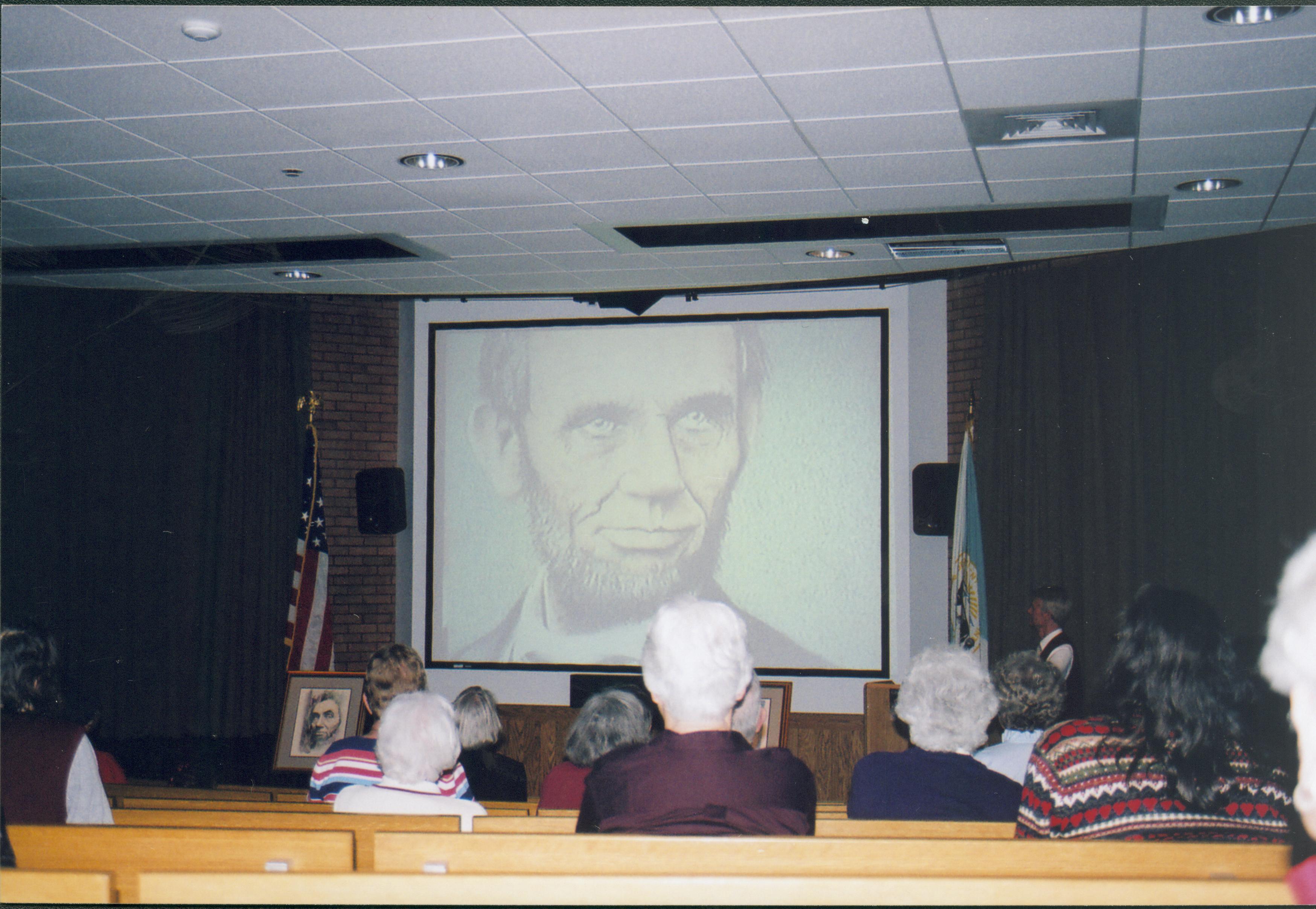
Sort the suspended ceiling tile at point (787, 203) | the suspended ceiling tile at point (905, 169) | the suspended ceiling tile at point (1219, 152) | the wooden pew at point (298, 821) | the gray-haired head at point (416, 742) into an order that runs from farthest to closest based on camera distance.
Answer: the suspended ceiling tile at point (787, 203) → the suspended ceiling tile at point (905, 169) → the suspended ceiling tile at point (1219, 152) → the gray-haired head at point (416, 742) → the wooden pew at point (298, 821)

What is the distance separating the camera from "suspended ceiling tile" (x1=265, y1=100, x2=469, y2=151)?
12.6ft

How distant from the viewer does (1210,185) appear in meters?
4.68

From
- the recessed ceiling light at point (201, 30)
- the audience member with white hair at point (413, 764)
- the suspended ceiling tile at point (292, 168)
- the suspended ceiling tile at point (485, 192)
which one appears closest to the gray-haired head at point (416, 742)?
the audience member with white hair at point (413, 764)

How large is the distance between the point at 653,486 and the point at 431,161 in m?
3.41

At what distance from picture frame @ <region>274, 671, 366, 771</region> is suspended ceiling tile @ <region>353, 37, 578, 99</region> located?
137 inches

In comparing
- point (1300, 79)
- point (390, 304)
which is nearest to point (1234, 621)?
point (1300, 79)

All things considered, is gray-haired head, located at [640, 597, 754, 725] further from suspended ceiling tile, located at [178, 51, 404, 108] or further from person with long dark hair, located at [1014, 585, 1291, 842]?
suspended ceiling tile, located at [178, 51, 404, 108]

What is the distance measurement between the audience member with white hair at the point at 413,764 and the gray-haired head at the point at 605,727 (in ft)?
1.86

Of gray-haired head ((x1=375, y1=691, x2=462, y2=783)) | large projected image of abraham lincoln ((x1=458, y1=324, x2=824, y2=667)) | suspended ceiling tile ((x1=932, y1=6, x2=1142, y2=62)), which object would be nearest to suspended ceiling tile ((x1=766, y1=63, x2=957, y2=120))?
suspended ceiling tile ((x1=932, y1=6, x2=1142, y2=62))

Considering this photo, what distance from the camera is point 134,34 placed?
126 inches

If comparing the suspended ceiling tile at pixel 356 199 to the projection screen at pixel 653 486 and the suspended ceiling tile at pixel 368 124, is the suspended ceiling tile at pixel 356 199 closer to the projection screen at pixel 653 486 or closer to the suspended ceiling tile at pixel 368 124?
the suspended ceiling tile at pixel 368 124

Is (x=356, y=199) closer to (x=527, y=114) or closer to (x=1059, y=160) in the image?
(x=527, y=114)

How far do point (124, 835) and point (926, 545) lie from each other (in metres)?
5.64

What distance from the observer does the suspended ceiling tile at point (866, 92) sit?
348 cm
